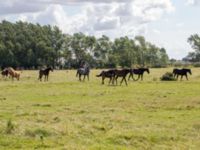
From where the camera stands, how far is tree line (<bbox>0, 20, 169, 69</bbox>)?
115312 millimetres

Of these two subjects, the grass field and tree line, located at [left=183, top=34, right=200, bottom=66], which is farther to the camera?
tree line, located at [left=183, top=34, right=200, bottom=66]

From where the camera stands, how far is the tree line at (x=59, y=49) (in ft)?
378

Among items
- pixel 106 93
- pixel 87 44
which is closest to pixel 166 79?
pixel 106 93

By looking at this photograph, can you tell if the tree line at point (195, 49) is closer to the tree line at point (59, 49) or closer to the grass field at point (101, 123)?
the tree line at point (59, 49)

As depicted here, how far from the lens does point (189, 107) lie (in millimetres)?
24812

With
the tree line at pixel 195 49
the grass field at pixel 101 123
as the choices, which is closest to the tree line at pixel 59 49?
the tree line at pixel 195 49

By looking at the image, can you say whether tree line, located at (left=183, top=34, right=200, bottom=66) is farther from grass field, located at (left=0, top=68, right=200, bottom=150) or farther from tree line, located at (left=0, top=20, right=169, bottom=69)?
grass field, located at (left=0, top=68, right=200, bottom=150)

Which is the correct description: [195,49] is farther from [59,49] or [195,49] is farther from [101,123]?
[101,123]

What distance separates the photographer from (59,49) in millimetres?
130750

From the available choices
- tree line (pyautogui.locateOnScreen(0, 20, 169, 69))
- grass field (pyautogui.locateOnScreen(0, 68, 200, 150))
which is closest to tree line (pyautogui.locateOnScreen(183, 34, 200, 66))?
tree line (pyautogui.locateOnScreen(0, 20, 169, 69))

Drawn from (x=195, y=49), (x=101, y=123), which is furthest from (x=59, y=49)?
(x=101, y=123)

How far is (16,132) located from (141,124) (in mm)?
5098

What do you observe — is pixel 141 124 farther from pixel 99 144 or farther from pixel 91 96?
pixel 91 96

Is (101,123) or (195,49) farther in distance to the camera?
(195,49)
